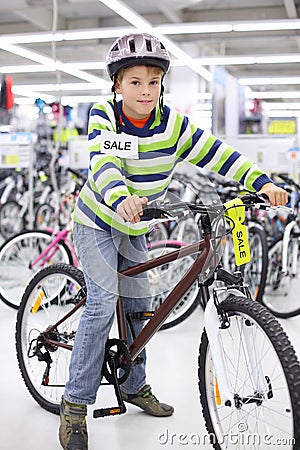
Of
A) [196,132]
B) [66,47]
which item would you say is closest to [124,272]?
[196,132]

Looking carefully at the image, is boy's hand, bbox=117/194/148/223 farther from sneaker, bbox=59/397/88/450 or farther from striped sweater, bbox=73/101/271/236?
sneaker, bbox=59/397/88/450

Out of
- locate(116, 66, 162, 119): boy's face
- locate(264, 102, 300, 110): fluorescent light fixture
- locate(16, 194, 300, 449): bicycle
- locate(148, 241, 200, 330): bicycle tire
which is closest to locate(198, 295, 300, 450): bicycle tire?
locate(16, 194, 300, 449): bicycle

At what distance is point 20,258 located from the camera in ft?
15.0

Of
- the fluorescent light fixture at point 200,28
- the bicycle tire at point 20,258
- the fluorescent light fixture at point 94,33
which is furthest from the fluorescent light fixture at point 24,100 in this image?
the bicycle tire at point 20,258

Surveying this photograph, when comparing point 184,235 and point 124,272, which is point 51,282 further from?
point 184,235

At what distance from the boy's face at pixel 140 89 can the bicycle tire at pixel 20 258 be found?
2212 millimetres

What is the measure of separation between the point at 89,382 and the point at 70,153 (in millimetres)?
4073

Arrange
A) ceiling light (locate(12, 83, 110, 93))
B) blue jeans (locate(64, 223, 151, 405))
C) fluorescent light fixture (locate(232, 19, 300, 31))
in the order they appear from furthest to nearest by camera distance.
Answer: ceiling light (locate(12, 83, 110, 93))
fluorescent light fixture (locate(232, 19, 300, 31))
blue jeans (locate(64, 223, 151, 405))

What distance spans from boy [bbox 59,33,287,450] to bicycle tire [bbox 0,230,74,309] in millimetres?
1948

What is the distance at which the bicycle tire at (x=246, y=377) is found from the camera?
173 centimetres

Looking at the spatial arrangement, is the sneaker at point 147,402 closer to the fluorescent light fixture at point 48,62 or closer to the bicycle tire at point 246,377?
the bicycle tire at point 246,377

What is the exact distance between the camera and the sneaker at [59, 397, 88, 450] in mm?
2244

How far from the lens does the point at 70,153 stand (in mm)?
6102

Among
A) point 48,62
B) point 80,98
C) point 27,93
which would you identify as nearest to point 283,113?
point 80,98
